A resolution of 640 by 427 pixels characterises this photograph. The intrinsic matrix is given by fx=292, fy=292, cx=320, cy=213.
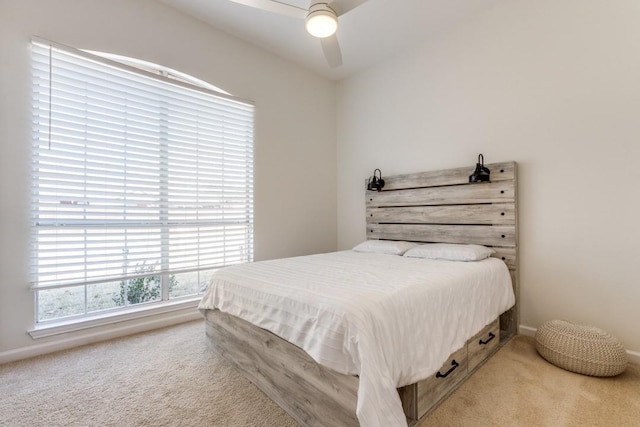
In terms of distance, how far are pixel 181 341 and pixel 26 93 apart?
7.04 feet

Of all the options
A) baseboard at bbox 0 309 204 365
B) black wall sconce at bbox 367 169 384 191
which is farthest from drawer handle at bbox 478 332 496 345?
baseboard at bbox 0 309 204 365

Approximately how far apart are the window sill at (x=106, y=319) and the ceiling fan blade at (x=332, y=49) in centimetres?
253

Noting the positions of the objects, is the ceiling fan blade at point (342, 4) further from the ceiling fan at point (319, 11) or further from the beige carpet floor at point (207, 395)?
the beige carpet floor at point (207, 395)

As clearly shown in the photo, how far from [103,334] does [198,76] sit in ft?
8.01

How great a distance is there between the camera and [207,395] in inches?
65.3

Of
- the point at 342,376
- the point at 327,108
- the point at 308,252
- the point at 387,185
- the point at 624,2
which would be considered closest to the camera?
the point at 342,376

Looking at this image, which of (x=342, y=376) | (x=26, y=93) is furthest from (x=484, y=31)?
(x=26, y=93)

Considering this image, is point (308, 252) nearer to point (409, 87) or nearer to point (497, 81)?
point (409, 87)

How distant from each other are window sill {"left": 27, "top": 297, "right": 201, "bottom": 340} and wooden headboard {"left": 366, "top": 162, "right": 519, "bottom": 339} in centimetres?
218

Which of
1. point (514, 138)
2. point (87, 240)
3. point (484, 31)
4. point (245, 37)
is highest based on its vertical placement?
point (245, 37)

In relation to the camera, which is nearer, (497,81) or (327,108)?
(497,81)

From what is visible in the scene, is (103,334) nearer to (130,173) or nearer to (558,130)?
(130,173)

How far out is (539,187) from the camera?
7.88 feet

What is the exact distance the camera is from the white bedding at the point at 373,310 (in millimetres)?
1165
